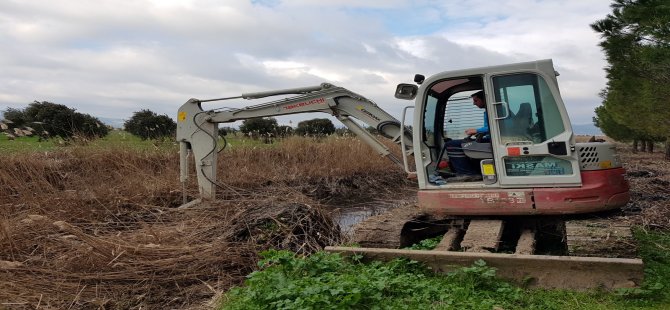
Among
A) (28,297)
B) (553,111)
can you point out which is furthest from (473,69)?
(28,297)

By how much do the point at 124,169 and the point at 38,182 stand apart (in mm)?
1946

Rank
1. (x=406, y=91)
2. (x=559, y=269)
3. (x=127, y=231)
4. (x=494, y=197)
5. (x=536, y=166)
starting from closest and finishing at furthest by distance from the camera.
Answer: (x=559, y=269) → (x=536, y=166) → (x=494, y=197) → (x=406, y=91) → (x=127, y=231)

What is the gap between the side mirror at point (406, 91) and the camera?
650 cm

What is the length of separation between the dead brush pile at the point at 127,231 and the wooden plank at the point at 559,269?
7.64ft

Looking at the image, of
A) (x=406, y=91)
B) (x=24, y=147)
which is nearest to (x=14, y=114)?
(x=24, y=147)

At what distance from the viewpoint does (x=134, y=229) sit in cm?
794

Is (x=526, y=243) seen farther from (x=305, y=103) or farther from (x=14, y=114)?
(x=14, y=114)

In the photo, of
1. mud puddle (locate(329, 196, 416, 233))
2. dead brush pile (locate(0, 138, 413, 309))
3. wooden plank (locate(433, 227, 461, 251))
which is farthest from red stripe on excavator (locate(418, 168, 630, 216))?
mud puddle (locate(329, 196, 416, 233))

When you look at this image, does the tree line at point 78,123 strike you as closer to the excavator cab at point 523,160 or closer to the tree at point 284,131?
the tree at point 284,131

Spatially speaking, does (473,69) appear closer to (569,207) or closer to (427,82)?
(427,82)

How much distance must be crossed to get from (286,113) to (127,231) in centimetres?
283

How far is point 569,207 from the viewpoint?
220 inches

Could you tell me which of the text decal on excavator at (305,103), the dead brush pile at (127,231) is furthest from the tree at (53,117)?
the text decal on excavator at (305,103)

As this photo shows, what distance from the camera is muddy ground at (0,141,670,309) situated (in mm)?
5496
